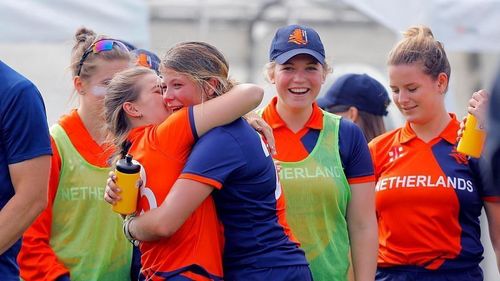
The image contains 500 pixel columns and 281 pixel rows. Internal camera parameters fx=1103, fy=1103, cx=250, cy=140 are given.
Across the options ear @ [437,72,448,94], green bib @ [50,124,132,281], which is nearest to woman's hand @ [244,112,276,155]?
green bib @ [50,124,132,281]

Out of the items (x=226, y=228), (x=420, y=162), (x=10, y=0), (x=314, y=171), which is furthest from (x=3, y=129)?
(x=10, y=0)

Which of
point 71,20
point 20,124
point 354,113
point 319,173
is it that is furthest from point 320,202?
point 71,20

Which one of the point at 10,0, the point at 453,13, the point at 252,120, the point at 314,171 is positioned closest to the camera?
the point at 252,120

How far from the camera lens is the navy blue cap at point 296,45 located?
466cm

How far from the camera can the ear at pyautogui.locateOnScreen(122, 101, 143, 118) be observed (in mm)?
4125

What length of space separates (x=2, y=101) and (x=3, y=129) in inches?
3.8

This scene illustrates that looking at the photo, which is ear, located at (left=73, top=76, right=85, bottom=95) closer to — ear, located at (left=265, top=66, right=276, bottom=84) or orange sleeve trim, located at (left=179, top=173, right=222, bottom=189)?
ear, located at (left=265, top=66, right=276, bottom=84)

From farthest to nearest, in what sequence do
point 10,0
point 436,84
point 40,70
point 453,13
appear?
point 40,70 < point 453,13 < point 10,0 < point 436,84

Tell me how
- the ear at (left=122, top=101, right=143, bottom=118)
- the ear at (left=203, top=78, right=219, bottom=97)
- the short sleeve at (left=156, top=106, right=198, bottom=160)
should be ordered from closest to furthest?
the short sleeve at (left=156, top=106, right=198, bottom=160) → the ear at (left=203, top=78, right=219, bottom=97) → the ear at (left=122, top=101, right=143, bottom=118)

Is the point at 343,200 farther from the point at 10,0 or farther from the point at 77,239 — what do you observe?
the point at 10,0

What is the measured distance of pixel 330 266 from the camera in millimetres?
4664

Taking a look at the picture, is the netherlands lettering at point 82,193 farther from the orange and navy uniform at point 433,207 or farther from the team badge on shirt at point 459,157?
the team badge on shirt at point 459,157

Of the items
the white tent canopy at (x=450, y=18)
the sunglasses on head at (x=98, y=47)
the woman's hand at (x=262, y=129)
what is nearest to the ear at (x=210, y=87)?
the woman's hand at (x=262, y=129)

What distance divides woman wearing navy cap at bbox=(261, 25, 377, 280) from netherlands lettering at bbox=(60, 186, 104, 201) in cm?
77
